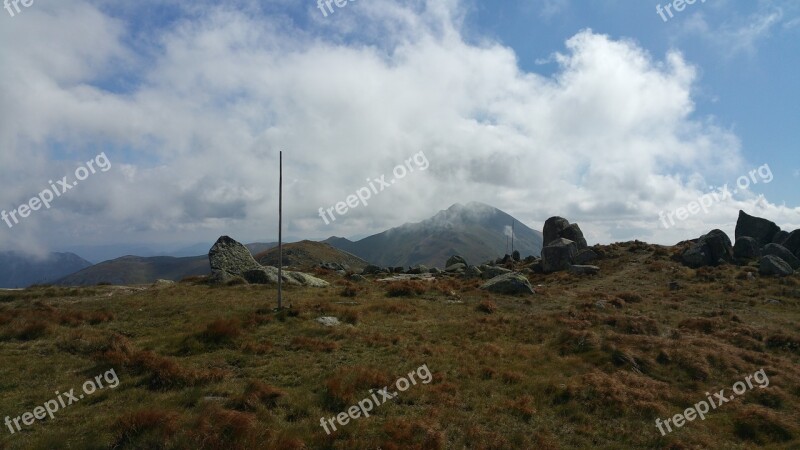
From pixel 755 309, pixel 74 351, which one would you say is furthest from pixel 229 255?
pixel 755 309

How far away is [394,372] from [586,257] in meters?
51.7

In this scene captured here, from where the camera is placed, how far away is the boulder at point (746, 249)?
56200mm

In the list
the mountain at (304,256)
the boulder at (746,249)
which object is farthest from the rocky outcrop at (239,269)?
the boulder at (746,249)

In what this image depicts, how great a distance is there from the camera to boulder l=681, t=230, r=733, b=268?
52.8 metres

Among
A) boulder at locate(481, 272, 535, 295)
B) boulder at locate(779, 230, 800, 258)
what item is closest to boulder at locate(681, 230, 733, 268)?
boulder at locate(779, 230, 800, 258)

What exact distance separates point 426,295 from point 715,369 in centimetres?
2204

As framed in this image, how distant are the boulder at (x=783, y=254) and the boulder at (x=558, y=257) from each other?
77.2 feet

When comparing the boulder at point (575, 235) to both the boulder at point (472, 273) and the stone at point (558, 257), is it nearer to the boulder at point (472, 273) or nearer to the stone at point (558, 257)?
the stone at point (558, 257)

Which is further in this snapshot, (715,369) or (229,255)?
(229,255)

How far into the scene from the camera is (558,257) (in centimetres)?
5884

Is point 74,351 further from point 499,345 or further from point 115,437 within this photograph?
point 499,345

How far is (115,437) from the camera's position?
1059cm

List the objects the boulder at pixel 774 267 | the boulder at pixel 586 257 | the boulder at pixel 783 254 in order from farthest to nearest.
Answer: the boulder at pixel 586 257 → the boulder at pixel 783 254 → the boulder at pixel 774 267

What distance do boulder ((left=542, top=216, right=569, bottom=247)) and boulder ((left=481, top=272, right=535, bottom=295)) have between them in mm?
32550
